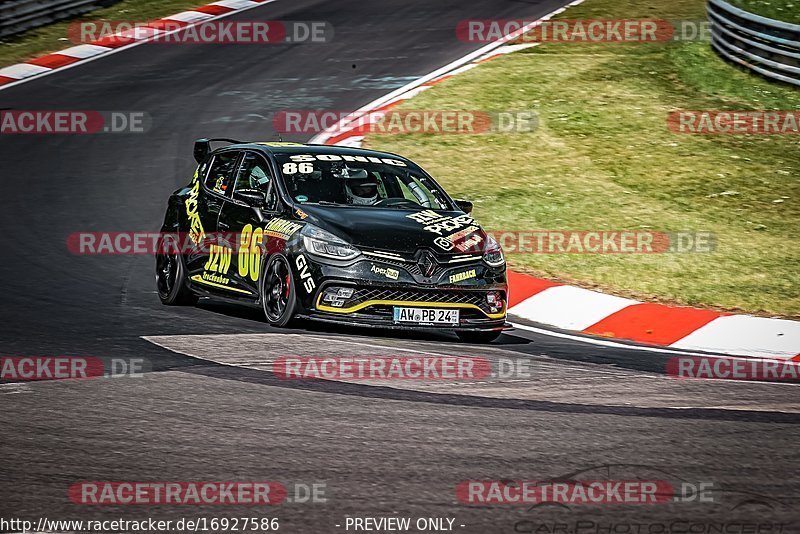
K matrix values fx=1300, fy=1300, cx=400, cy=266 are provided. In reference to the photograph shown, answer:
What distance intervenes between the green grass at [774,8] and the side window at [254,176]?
14.1m

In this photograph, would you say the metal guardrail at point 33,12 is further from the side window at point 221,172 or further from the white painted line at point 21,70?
the side window at point 221,172

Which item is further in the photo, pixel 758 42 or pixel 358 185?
pixel 758 42

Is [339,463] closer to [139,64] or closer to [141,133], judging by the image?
[141,133]

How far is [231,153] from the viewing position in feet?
39.6

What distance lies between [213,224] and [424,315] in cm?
250

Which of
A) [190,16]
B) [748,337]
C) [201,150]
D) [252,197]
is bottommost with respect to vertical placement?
[748,337]

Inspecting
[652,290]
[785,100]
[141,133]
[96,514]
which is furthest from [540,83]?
[96,514]

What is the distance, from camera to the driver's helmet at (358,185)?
11.2m

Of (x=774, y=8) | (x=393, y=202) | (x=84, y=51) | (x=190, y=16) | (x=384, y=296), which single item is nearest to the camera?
(x=384, y=296)

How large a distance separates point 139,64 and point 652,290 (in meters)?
12.7

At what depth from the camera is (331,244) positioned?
10.3m

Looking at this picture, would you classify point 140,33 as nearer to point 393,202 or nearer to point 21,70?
point 21,70

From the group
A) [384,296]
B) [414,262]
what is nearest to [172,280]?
[384,296]

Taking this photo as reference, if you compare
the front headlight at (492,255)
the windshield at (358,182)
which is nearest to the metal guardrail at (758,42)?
the windshield at (358,182)
